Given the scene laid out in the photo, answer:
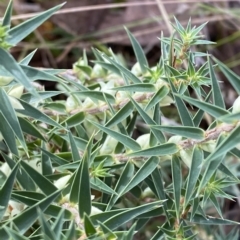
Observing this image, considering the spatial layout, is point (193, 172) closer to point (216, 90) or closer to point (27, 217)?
point (216, 90)

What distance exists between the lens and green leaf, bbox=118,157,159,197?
61 cm

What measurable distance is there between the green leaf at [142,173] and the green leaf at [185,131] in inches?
3.1

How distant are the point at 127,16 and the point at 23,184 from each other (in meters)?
1.10

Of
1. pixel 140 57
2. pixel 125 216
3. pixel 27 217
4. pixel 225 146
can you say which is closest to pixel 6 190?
pixel 27 217

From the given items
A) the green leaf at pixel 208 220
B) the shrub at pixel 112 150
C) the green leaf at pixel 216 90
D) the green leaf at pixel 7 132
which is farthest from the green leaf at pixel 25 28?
the green leaf at pixel 208 220

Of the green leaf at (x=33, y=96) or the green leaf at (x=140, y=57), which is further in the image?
the green leaf at (x=140, y=57)

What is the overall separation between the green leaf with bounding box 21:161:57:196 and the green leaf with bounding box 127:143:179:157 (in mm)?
113

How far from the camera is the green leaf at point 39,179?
1.86 feet

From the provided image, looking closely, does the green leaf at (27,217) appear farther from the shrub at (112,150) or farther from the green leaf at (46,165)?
the green leaf at (46,165)

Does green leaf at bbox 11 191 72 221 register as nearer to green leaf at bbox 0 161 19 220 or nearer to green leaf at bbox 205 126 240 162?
green leaf at bbox 0 161 19 220

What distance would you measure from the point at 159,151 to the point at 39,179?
6.3 inches

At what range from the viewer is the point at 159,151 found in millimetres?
601

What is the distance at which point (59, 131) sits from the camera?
2.43 ft

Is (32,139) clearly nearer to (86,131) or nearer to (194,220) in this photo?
(86,131)
